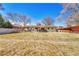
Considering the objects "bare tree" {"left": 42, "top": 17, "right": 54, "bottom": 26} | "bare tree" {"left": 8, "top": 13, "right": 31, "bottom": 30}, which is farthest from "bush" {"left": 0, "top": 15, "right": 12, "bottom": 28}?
"bare tree" {"left": 42, "top": 17, "right": 54, "bottom": 26}

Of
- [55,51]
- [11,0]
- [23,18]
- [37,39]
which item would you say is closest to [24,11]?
[23,18]

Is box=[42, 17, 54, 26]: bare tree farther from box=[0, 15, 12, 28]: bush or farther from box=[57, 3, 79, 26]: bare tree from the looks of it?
box=[0, 15, 12, 28]: bush

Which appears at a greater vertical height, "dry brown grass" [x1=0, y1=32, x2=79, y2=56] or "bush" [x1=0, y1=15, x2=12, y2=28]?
"bush" [x1=0, y1=15, x2=12, y2=28]

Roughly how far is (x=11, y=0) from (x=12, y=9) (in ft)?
0.32

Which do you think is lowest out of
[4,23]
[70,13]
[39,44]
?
[39,44]

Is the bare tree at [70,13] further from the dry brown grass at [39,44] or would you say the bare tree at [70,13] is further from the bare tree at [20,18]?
the bare tree at [20,18]

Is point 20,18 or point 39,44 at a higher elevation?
point 20,18

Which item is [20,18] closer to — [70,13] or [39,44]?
[39,44]

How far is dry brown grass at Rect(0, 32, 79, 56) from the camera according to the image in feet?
5.06

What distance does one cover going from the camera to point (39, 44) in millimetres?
1576

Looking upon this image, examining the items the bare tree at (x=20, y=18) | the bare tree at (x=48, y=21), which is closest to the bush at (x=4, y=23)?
the bare tree at (x=20, y=18)

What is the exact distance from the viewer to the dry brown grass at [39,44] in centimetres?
154

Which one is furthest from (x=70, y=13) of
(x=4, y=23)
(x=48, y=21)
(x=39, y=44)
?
(x=4, y=23)

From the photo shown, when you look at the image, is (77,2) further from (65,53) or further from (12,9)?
(12,9)
